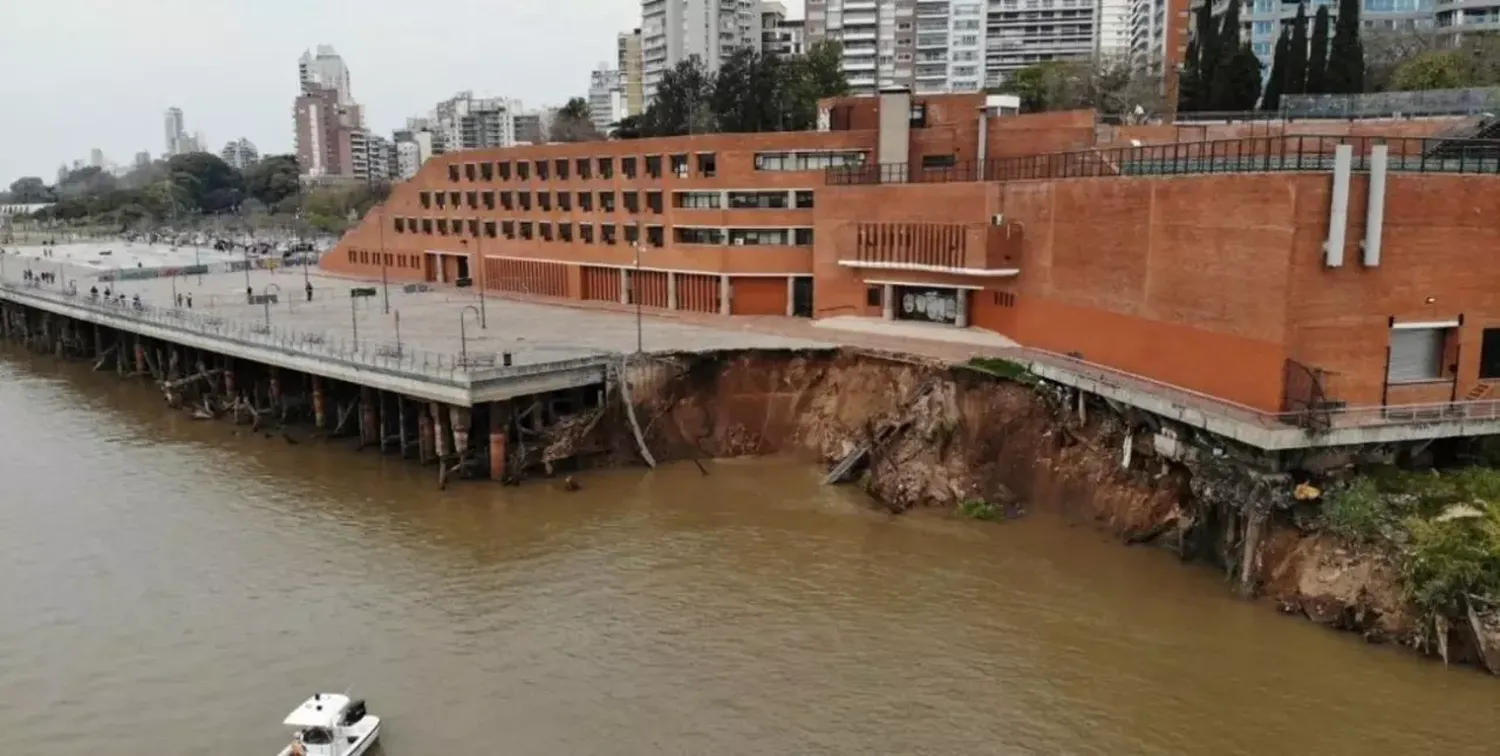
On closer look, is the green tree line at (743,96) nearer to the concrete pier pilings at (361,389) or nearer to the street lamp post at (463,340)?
the street lamp post at (463,340)

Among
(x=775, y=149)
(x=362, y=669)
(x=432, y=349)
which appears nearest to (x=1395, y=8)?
(x=775, y=149)

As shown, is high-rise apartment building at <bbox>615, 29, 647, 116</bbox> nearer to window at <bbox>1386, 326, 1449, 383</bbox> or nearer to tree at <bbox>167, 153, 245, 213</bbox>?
tree at <bbox>167, 153, 245, 213</bbox>

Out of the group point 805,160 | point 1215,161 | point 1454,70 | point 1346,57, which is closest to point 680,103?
point 805,160

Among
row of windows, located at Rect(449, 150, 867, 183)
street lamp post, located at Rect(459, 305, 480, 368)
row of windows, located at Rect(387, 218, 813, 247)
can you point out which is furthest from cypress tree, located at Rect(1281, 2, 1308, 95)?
street lamp post, located at Rect(459, 305, 480, 368)

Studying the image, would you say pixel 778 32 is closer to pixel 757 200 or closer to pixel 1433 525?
pixel 757 200

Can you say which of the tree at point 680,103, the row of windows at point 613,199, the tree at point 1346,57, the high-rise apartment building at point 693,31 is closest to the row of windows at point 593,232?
the row of windows at point 613,199

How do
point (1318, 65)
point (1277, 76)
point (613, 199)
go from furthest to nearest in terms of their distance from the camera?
point (1277, 76), point (1318, 65), point (613, 199)

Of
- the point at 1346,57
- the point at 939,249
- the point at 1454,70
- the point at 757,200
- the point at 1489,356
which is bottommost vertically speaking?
the point at 1489,356

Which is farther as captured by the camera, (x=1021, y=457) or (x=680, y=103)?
(x=680, y=103)

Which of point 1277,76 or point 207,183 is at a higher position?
point 1277,76
